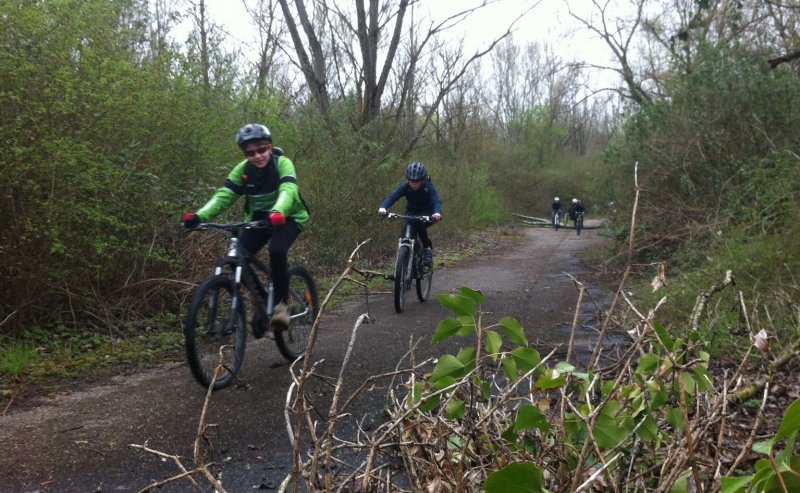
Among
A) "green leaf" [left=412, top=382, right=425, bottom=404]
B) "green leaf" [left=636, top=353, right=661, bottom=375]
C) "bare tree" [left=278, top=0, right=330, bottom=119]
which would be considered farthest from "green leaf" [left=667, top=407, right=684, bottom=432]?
"bare tree" [left=278, top=0, right=330, bottom=119]

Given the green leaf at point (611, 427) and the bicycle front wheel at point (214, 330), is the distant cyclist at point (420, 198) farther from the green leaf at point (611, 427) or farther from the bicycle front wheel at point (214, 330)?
the green leaf at point (611, 427)

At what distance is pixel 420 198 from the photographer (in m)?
9.34

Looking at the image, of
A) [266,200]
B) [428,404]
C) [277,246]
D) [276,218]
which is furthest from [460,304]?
[266,200]

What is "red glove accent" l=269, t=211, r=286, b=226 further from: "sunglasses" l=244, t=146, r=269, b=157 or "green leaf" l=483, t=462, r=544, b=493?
"green leaf" l=483, t=462, r=544, b=493

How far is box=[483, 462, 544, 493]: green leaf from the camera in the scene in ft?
4.46

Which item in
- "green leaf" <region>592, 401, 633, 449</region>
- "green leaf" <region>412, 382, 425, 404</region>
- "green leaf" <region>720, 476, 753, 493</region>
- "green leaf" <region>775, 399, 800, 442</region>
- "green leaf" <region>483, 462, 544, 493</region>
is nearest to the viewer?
"green leaf" <region>775, 399, 800, 442</region>

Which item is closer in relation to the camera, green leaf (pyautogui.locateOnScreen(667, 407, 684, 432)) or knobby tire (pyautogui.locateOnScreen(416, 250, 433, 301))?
green leaf (pyautogui.locateOnScreen(667, 407, 684, 432))

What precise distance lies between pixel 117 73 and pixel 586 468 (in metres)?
5.98

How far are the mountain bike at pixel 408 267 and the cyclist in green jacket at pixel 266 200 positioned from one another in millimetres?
2671

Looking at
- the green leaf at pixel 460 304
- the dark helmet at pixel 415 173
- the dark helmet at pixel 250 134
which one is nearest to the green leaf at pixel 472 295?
the green leaf at pixel 460 304

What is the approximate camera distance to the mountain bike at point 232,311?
4.64 metres

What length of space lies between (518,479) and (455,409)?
0.68 metres

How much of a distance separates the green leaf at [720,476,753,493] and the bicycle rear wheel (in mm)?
6830

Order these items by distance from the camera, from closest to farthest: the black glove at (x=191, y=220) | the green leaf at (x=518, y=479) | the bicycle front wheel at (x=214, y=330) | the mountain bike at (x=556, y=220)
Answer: the green leaf at (x=518, y=479)
the bicycle front wheel at (x=214, y=330)
the black glove at (x=191, y=220)
the mountain bike at (x=556, y=220)
